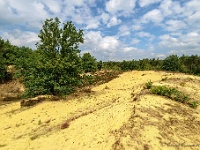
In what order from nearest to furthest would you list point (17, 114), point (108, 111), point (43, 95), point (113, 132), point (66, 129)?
point (113, 132) → point (66, 129) → point (108, 111) → point (17, 114) → point (43, 95)

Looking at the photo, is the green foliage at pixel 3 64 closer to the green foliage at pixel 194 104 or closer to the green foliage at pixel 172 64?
the green foliage at pixel 172 64

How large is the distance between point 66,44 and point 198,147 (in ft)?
51.7

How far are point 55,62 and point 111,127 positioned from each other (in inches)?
459

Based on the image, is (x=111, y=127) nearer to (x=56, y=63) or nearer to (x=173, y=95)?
(x=173, y=95)

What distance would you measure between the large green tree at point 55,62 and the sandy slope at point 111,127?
15.1 feet

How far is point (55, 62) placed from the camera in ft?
74.8

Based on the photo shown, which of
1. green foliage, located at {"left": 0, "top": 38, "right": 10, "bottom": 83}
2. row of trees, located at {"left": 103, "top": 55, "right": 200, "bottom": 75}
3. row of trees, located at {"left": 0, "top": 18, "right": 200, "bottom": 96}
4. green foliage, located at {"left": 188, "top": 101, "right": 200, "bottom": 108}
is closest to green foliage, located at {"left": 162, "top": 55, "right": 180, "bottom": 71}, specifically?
row of trees, located at {"left": 103, "top": 55, "right": 200, "bottom": 75}

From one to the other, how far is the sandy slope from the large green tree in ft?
15.1

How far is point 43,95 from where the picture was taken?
23.3m

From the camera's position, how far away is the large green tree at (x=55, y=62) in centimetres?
2295

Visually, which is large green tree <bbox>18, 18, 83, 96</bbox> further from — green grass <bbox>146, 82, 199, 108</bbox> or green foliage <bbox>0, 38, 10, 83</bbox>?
green foliage <bbox>0, 38, 10, 83</bbox>

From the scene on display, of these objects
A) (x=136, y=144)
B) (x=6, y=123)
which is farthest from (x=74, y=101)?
(x=136, y=144)

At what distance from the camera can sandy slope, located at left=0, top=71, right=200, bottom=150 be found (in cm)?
1169

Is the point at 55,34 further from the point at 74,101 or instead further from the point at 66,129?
the point at 66,129
